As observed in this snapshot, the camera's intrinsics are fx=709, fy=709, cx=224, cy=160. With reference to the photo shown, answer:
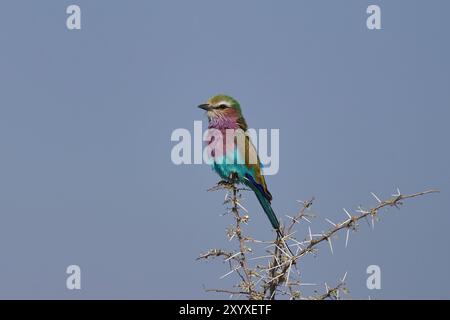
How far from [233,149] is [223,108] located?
0.36m

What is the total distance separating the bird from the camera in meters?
5.50

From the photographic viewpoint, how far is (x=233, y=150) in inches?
222

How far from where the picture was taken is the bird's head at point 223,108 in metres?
5.75

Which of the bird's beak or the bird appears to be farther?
the bird's beak

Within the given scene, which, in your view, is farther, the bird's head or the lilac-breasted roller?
the bird's head

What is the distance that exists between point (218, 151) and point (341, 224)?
224cm

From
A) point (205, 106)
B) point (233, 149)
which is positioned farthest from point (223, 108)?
point (233, 149)

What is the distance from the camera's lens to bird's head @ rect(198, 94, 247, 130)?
18.9 feet

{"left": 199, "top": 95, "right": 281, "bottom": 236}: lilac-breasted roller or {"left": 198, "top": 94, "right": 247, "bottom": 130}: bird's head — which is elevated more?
{"left": 198, "top": 94, "right": 247, "bottom": 130}: bird's head

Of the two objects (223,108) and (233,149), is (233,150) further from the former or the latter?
(223,108)

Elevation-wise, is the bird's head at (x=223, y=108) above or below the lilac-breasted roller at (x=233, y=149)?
above
